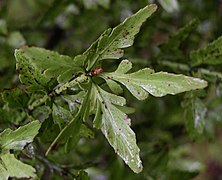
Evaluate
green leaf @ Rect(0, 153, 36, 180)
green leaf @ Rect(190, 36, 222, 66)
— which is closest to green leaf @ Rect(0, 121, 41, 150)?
green leaf @ Rect(0, 153, 36, 180)

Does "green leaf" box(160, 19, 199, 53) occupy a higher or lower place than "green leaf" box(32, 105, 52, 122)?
lower

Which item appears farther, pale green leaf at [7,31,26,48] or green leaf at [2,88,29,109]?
pale green leaf at [7,31,26,48]

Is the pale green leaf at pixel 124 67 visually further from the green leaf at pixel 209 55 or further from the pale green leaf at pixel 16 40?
the pale green leaf at pixel 16 40

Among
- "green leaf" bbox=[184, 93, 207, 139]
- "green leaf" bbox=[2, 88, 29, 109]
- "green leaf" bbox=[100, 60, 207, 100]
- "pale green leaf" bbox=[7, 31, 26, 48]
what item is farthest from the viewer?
"pale green leaf" bbox=[7, 31, 26, 48]

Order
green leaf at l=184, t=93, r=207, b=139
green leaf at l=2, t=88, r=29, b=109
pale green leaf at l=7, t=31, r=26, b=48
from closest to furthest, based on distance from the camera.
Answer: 1. green leaf at l=2, t=88, r=29, b=109
2. green leaf at l=184, t=93, r=207, b=139
3. pale green leaf at l=7, t=31, r=26, b=48

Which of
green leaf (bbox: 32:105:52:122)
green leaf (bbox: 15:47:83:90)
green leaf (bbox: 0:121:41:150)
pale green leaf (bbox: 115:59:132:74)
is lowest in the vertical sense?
green leaf (bbox: 32:105:52:122)

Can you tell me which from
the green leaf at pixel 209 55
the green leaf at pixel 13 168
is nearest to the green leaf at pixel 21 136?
the green leaf at pixel 13 168

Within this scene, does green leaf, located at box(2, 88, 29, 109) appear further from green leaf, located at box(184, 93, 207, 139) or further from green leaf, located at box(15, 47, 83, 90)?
green leaf, located at box(184, 93, 207, 139)
